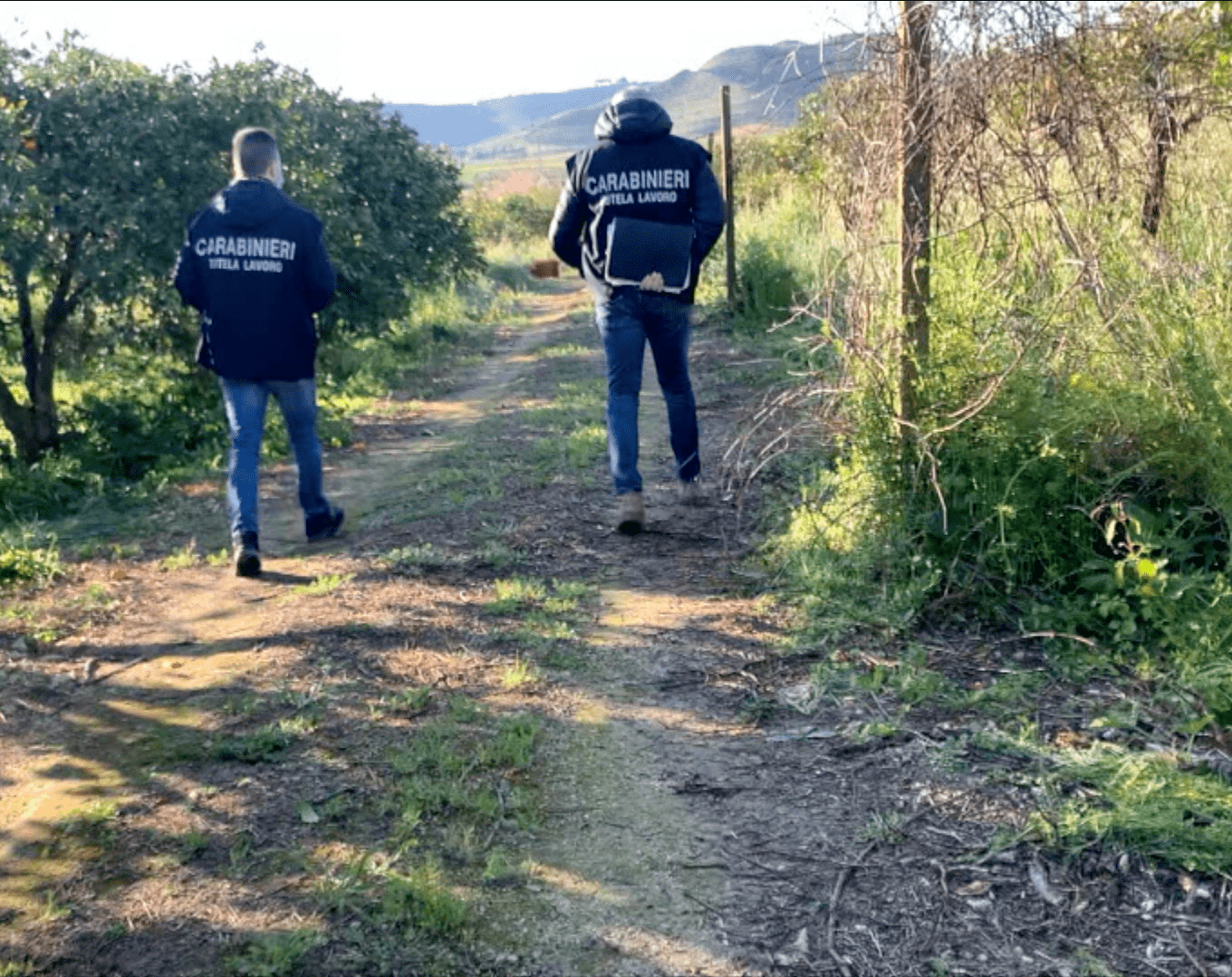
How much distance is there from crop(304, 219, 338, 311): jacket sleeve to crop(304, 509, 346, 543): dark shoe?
42.5 inches

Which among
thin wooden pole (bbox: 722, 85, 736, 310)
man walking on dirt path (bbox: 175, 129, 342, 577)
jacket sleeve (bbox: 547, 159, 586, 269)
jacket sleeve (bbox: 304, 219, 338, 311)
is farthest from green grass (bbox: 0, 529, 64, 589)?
thin wooden pole (bbox: 722, 85, 736, 310)

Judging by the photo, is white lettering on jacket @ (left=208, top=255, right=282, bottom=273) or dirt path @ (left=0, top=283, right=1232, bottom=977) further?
white lettering on jacket @ (left=208, top=255, right=282, bottom=273)

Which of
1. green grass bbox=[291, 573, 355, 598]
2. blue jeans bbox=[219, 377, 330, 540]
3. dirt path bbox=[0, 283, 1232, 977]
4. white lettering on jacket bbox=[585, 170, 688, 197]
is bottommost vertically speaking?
dirt path bbox=[0, 283, 1232, 977]

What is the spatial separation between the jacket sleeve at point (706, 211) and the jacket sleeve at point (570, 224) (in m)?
0.56

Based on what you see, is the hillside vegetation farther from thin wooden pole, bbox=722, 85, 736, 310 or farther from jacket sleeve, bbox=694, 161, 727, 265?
thin wooden pole, bbox=722, 85, 736, 310

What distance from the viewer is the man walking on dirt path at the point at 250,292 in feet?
19.2

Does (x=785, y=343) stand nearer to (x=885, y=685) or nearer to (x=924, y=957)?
(x=885, y=685)

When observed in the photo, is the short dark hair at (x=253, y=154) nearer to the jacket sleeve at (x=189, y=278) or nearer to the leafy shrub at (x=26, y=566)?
the jacket sleeve at (x=189, y=278)

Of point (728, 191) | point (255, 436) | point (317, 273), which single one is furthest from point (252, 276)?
point (728, 191)

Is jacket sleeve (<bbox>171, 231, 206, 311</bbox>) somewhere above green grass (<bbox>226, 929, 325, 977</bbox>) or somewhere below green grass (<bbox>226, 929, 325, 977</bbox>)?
above

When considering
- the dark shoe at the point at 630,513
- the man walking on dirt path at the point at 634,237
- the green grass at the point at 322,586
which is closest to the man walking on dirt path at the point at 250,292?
the green grass at the point at 322,586

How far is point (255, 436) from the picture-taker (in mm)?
6023

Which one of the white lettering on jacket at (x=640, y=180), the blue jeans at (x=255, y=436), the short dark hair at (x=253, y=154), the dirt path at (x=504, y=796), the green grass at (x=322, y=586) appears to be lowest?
the dirt path at (x=504, y=796)

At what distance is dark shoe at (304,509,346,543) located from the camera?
6414 millimetres
